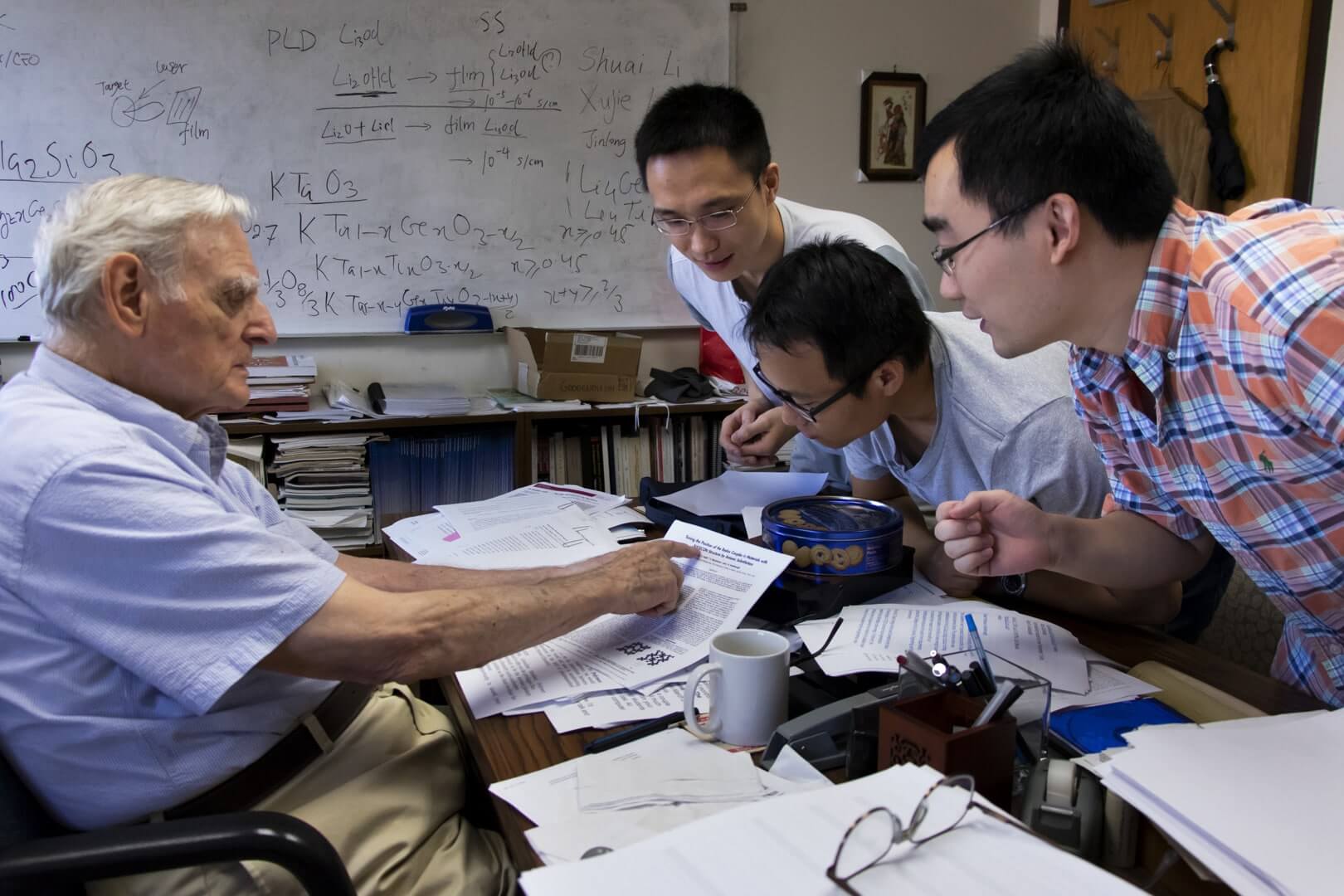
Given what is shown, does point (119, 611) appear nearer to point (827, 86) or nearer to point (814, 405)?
point (814, 405)

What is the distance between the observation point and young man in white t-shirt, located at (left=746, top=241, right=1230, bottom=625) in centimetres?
142

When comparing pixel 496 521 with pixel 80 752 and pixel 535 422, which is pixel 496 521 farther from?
pixel 535 422

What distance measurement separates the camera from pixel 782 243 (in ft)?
7.05

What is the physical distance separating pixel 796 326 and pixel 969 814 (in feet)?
3.17

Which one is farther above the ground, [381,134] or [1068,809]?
[381,134]

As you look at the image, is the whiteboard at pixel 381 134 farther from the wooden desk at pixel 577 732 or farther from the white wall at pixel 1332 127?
the wooden desk at pixel 577 732

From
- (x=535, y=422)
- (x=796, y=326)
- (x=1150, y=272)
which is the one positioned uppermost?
(x=1150, y=272)

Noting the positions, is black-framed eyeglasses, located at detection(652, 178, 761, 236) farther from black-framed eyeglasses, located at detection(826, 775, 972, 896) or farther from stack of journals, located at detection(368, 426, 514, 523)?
black-framed eyeglasses, located at detection(826, 775, 972, 896)

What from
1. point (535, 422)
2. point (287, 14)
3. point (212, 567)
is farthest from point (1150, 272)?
point (287, 14)

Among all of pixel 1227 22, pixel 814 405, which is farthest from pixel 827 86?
pixel 814 405

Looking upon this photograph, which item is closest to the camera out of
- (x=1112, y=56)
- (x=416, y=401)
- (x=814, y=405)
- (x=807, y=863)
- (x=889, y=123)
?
(x=807, y=863)

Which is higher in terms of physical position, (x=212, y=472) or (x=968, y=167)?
(x=968, y=167)

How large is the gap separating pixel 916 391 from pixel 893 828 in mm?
1023

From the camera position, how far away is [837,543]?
1.30 metres
